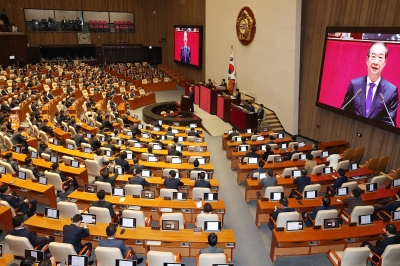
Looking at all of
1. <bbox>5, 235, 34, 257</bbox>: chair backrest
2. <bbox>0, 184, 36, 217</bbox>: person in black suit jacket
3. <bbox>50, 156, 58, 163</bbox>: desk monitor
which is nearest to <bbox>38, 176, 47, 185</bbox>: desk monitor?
<bbox>0, 184, 36, 217</bbox>: person in black suit jacket

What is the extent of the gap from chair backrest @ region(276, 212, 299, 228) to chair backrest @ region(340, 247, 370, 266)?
1.37 metres

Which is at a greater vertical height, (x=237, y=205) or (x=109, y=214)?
(x=109, y=214)

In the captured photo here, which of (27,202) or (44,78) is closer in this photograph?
(27,202)

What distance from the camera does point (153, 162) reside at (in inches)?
461

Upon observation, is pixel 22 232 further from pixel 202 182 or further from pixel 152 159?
pixel 152 159

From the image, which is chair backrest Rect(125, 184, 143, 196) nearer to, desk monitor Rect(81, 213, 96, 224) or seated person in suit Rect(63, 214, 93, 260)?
desk monitor Rect(81, 213, 96, 224)

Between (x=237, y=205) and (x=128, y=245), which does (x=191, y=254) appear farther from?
(x=237, y=205)

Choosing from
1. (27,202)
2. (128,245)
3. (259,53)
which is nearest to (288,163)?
(128,245)

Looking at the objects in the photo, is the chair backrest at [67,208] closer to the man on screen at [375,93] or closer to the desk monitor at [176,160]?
the desk monitor at [176,160]

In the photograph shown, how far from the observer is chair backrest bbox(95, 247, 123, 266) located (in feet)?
20.4

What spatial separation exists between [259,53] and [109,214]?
49.4 ft

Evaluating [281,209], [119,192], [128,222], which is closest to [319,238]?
[281,209]

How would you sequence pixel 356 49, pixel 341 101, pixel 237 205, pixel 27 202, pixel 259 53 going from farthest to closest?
pixel 259 53
pixel 341 101
pixel 356 49
pixel 237 205
pixel 27 202

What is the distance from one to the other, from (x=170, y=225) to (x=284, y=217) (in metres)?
2.65
